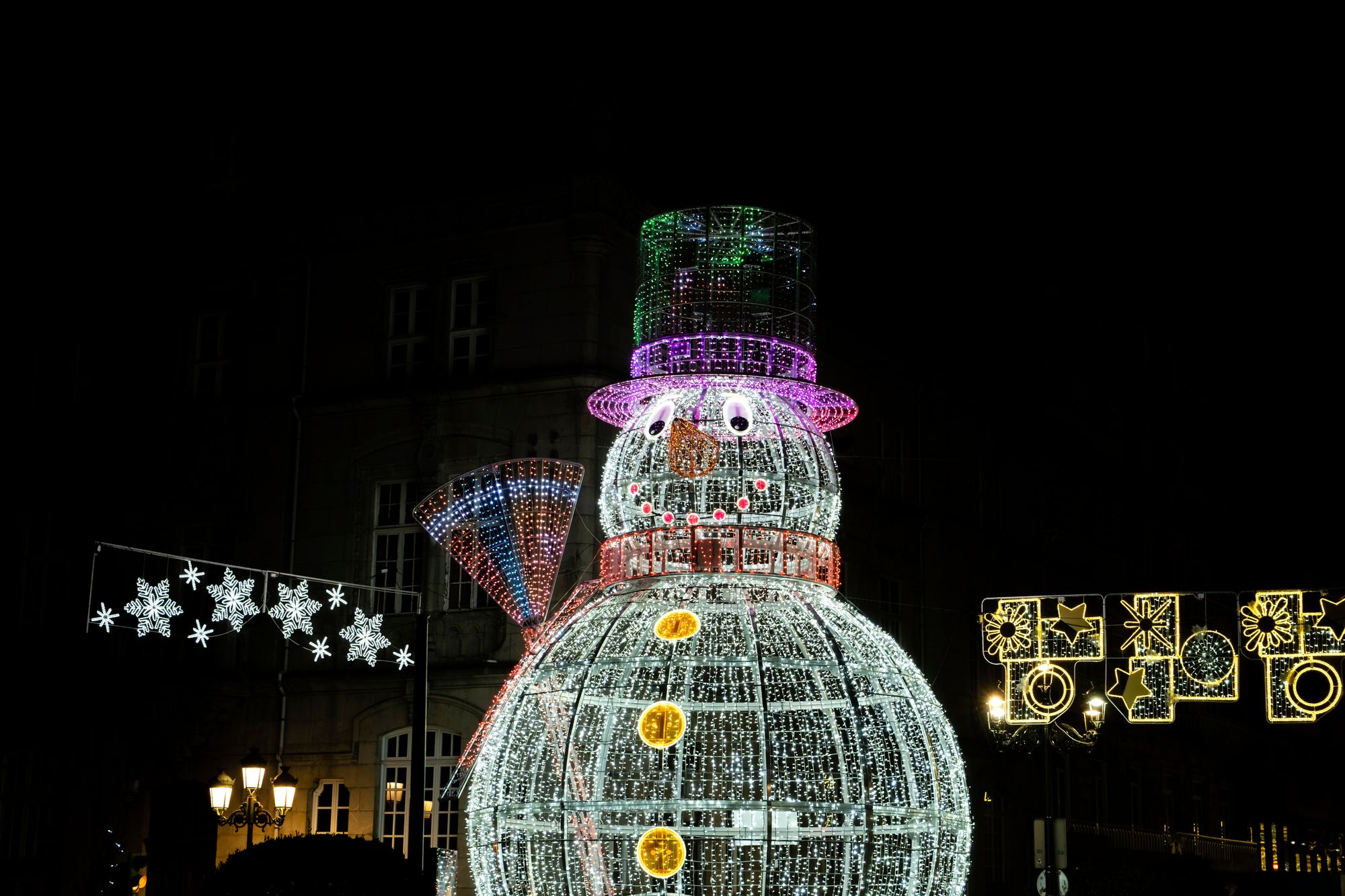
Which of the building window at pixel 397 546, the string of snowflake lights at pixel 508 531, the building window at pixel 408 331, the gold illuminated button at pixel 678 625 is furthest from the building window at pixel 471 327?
the gold illuminated button at pixel 678 625

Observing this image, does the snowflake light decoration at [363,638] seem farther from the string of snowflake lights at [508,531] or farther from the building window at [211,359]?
the building window at [211,359]

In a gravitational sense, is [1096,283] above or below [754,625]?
above

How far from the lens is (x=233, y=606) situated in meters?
18.7

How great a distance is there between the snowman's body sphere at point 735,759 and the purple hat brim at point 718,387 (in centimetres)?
192

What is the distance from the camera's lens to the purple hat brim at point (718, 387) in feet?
52.4

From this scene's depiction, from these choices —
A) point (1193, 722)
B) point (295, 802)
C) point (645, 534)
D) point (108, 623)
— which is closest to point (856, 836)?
point (645, 534)

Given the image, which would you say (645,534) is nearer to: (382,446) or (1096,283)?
(382,446)

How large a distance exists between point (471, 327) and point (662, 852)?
46.7ft

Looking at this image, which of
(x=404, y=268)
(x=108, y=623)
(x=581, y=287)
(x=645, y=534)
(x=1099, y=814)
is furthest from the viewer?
(x=1099, y=814)

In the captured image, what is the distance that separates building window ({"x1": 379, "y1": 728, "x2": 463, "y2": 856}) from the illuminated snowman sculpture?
29.9ft

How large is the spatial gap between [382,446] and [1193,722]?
27200mm

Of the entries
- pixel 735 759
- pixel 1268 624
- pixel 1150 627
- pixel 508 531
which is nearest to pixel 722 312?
pixel 508 531

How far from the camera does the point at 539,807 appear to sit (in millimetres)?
14758

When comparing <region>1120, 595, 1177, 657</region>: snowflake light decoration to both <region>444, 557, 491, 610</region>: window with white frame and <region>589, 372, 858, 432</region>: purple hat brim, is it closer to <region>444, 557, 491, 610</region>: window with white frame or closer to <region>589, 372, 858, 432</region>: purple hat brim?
<region>589, 372, 858, 432</region>: purple hat brim
